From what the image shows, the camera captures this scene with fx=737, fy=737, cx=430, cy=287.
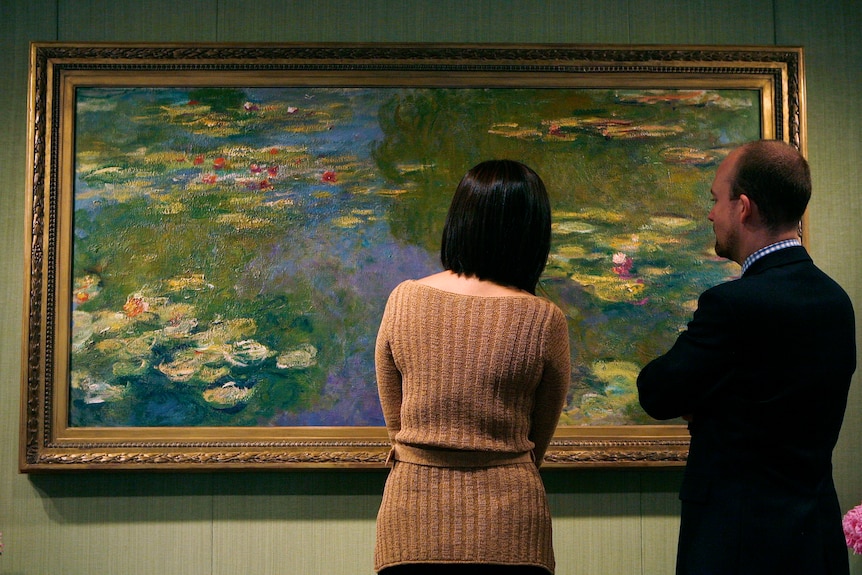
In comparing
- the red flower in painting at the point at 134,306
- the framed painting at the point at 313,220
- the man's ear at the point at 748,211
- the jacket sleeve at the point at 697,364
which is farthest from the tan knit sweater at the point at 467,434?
the red flower in painting at the point at 134,306

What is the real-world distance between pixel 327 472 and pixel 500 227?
1254 millimetres

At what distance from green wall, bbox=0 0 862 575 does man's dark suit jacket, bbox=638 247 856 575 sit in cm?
98

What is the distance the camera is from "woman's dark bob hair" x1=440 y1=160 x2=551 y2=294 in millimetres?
Answer: 1315

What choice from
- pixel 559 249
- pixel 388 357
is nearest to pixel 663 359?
pixel 388 357

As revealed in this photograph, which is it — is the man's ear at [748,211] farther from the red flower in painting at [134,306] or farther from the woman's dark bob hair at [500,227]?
the red flower in painting at [134,306]

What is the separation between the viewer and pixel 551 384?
1.35 meters

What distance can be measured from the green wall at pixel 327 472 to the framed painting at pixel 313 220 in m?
0.09

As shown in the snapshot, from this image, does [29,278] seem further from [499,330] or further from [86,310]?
[499,330]

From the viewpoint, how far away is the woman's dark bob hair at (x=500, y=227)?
51.8 inches

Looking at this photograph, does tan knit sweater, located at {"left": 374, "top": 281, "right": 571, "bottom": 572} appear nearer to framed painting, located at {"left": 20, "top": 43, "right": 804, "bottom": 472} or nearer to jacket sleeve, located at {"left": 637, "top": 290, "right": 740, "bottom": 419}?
jacket sleeve, located at {"left": 637, "top": 290, "right": 740, "bottom": 419}

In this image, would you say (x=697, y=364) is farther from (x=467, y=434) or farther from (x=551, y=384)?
(x=467, y=434)

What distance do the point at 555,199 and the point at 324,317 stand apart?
812 millimetres

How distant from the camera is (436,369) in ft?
4.15

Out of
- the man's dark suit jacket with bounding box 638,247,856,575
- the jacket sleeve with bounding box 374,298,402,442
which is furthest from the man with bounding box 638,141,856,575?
the jacket sleeve with bounding box 374,298,402,442
